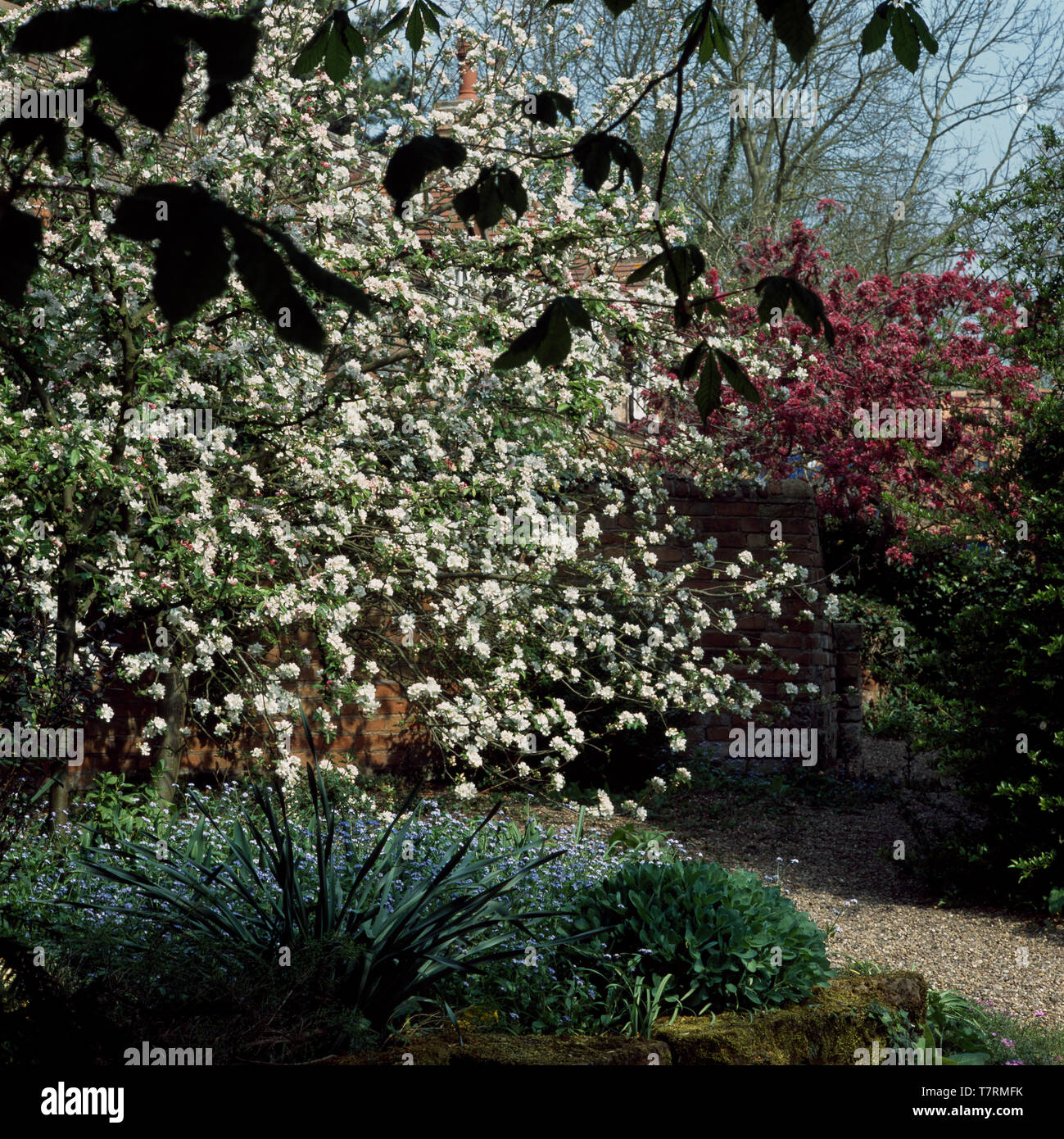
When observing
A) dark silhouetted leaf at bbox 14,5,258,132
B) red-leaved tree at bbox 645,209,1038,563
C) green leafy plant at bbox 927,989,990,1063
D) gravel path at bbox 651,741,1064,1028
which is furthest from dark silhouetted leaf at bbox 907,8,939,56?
red-leaved tree at bbox 645,209,1038,563

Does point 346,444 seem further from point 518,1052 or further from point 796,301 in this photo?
point 796,301

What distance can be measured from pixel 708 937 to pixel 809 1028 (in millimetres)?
405

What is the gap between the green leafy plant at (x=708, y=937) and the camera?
352 cm

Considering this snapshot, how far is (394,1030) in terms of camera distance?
3.17 m

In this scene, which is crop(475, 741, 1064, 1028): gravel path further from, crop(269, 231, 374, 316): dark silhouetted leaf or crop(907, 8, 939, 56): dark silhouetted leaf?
crop(269, 231, 374, 316): dark silhouetted leaf

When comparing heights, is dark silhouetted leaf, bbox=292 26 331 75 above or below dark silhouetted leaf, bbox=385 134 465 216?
above

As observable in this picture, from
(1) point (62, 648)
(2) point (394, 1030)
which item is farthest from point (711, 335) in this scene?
(2) point (394, 1030)

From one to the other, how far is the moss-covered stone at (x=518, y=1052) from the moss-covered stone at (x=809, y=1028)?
0.12 metres

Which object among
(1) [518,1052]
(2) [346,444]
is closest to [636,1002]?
(1) [518,1052]

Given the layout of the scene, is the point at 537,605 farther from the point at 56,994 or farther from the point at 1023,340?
the point at 56,994

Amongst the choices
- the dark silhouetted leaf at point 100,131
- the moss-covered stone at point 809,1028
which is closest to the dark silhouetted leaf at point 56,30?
the dark silhouetted leaf at point 100,131

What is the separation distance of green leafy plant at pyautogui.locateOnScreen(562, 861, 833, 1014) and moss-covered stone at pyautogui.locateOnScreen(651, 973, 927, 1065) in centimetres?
8

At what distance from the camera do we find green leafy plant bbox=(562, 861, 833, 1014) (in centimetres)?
352
